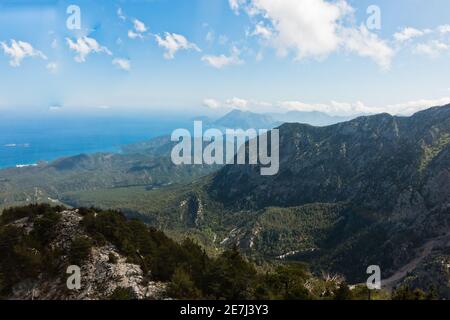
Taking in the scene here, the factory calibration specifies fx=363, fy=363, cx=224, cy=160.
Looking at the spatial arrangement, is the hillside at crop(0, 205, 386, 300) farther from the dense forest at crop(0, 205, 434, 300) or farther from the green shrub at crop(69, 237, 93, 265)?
the dense forest at crop(0, 205, 434, 300)

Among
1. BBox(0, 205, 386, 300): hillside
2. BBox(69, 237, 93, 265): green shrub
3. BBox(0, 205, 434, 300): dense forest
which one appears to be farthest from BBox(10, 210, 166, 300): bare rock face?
BBox(0, 205, 434, 300): dense forest

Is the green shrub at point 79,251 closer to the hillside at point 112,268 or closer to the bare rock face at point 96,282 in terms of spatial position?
the hillside at point 112,268

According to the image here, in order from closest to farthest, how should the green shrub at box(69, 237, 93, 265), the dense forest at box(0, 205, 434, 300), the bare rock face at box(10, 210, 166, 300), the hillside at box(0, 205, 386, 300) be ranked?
the bare rock face at box(10, 210, 166, 300), the hillside at box(0, 205, 386, 300), the dense forest at box(0, 205, 434, 300), the green shrub at box(69, 237, 93, 265)

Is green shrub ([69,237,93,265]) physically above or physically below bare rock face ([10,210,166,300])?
above

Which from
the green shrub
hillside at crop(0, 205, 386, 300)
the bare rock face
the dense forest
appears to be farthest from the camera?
the green shrub

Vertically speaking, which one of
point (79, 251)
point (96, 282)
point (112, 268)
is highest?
point (79, 251)

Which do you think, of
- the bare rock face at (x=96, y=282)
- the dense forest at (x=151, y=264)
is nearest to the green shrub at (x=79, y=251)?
the dense forest at (x=151, y=264)

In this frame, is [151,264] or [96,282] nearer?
[96,282]

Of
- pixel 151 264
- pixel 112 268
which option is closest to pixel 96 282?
pixel 112 268

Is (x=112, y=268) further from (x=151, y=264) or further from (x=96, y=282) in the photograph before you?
(x=151, y=264)
